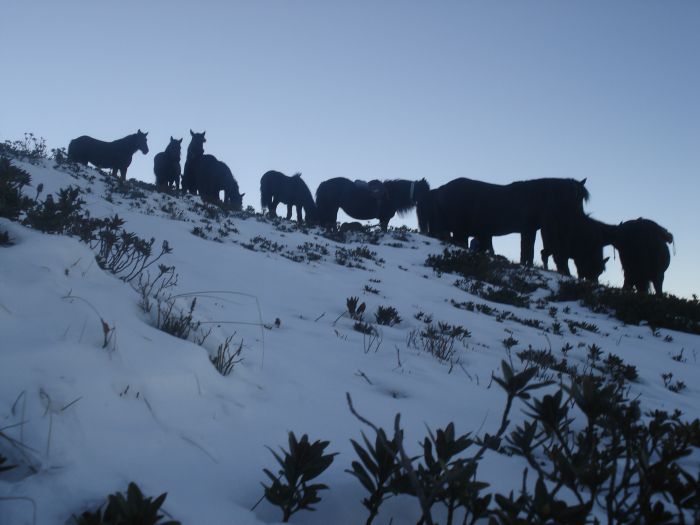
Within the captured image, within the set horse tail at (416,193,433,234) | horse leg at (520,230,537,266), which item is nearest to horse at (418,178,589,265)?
horse leg at (520,230,537,266)

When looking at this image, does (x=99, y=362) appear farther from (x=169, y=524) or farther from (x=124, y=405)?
(x=169, y=524)

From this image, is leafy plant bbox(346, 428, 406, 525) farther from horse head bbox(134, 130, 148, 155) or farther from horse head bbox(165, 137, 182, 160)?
horse head bbox(134, 130, 148, 155)

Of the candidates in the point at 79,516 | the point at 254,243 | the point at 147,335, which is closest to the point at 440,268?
the point at 254,243

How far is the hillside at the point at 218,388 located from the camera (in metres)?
Answer: 1.27

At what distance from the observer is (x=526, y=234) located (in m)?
14.7

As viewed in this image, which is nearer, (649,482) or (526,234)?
(649,482)

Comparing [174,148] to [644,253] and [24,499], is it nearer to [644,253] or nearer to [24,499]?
[644,253]

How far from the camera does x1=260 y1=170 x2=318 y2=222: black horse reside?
24375mm

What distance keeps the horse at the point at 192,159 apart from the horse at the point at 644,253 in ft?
61.9

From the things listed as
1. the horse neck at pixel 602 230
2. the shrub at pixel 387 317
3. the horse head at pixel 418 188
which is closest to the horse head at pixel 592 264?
the horse neck at pixel 602 230

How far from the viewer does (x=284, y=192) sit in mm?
24406

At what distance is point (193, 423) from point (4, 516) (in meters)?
0.73

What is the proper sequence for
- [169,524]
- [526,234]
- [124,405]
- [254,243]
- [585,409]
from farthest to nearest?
[526,234]
[254,243]
[124,405]
[585,409]
[169,524]

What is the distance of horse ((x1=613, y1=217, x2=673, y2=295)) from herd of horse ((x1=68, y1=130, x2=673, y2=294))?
0.03 m
